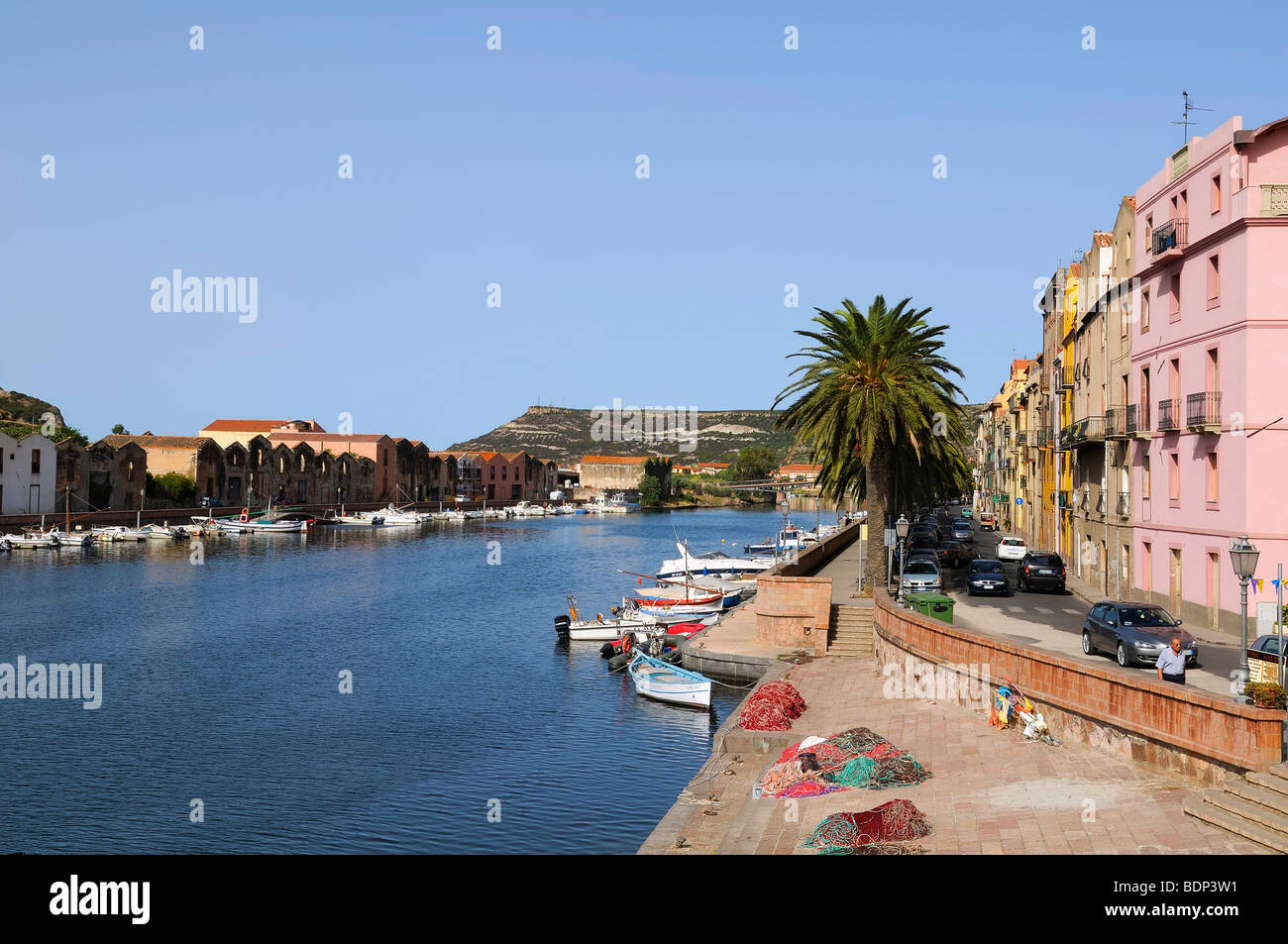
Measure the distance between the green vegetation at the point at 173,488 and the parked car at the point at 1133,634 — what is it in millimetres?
130102

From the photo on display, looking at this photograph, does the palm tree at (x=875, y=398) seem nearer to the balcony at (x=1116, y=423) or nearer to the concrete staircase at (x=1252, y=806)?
the balcony at (x=1116, y=423)

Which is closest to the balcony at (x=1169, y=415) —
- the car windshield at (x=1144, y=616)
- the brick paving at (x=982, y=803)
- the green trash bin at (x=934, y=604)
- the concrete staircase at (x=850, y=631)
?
the green trash bin at (x=934, y=604)

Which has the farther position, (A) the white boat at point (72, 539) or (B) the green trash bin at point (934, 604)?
(A) the white boat at point (72, 539)

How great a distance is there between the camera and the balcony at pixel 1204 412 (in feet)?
113

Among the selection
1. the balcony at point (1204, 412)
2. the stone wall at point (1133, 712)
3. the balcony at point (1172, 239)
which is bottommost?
the stone wall at point (1133, 712)

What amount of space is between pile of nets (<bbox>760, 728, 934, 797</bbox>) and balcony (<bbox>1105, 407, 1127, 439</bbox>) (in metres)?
27.3

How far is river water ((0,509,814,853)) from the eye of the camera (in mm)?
24812

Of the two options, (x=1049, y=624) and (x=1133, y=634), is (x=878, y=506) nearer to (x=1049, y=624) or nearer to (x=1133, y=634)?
(x=1049, y=624)

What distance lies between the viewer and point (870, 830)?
15.8 metres

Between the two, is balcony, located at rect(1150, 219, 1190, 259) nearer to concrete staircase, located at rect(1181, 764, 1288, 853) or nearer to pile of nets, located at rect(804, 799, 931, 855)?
concrete staircase, located at rect(1181, 764, 1288, 853)

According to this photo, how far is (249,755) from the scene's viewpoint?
3145 cm

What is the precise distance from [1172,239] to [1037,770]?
974 inches

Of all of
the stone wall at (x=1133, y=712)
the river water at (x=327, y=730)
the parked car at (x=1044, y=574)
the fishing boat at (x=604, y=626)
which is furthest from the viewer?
the fishing boat at (x=604, y=626)
